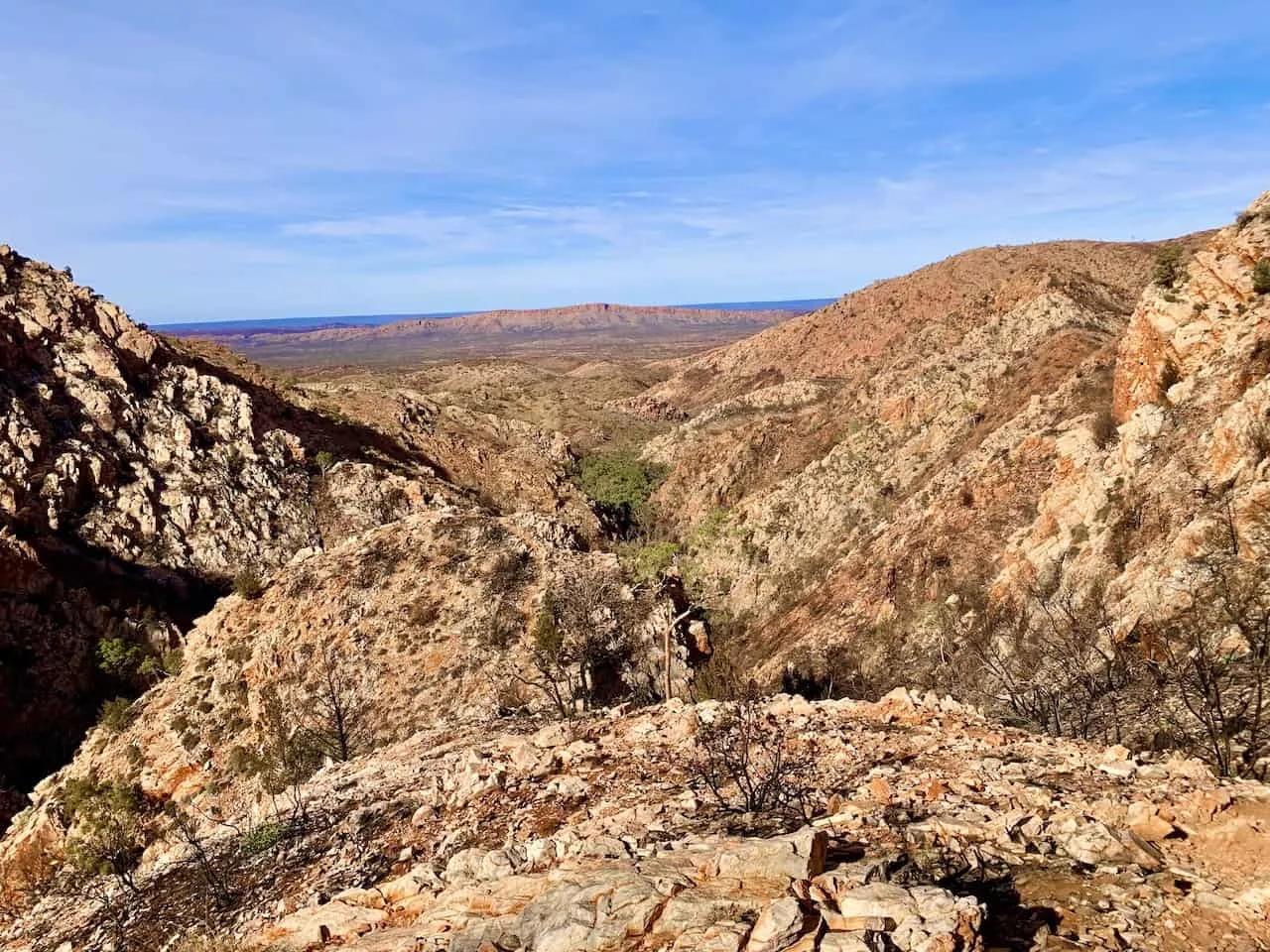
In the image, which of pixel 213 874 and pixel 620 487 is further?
pixel 620 487

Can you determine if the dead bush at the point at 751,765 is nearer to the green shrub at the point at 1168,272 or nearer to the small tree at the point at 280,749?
the small tree at the point at 280,749

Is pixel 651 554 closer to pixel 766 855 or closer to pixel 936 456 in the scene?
pixel 936 456

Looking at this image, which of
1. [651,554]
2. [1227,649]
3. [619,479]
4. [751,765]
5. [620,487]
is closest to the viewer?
[751,765]

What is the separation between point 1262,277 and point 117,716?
32.9 meters

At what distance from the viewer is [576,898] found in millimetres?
5504

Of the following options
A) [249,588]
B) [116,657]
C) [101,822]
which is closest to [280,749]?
[101,822]

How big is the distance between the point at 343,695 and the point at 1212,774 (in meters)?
19.0

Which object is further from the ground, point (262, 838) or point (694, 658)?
point (262, 838)

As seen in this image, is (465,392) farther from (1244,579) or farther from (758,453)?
(1244,579)

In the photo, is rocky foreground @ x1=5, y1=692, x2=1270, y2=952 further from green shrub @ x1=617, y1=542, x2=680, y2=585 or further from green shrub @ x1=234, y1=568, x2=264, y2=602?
green shrub @ x1=617, y1=542, x2=680, y2=585

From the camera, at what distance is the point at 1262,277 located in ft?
62.2

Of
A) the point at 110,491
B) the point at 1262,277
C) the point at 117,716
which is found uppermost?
the point at 1262,277

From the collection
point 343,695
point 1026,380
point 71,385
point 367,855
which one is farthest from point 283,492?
point 1026,380

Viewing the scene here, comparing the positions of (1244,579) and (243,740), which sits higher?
(1244,579)
